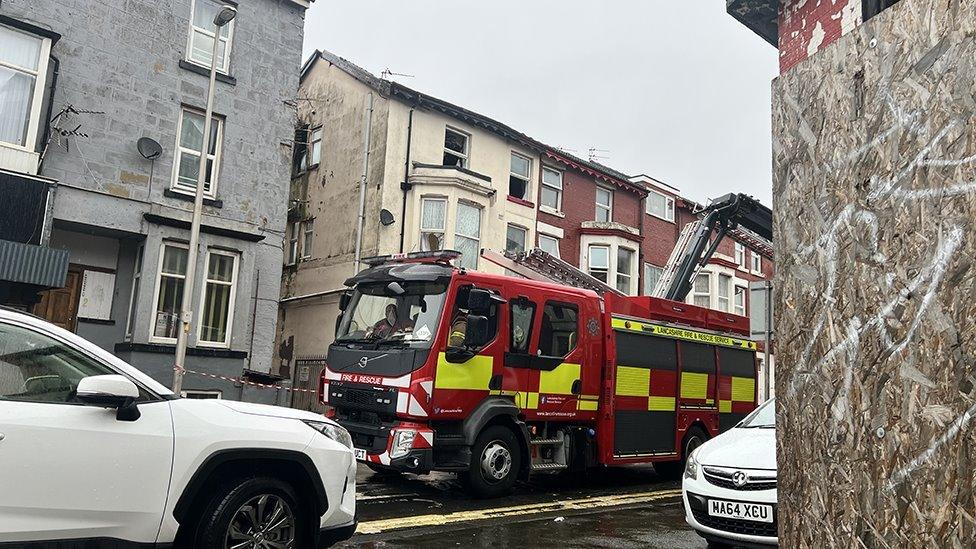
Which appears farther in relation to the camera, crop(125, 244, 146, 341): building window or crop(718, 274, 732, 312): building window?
crop(718, 274, 732, 312): building window

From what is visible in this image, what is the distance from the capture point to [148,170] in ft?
51.8

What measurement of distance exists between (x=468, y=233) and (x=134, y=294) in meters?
9.35

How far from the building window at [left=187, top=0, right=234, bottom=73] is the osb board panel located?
16797 mm

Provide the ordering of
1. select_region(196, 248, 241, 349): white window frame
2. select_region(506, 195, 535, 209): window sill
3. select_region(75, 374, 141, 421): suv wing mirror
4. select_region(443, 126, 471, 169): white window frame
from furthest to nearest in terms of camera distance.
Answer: select_region(506, 195, 535, 209): window sill, select_region(443, 126, 471, 169): white window frame, select_region(196, 248, 241, 349): white window frame, select_region(75, 374, 141, 421): suv wing mirror

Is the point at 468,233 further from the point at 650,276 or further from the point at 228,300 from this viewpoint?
the point at 650,276

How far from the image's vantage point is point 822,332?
2357 millimetres

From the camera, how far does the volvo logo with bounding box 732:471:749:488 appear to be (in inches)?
251

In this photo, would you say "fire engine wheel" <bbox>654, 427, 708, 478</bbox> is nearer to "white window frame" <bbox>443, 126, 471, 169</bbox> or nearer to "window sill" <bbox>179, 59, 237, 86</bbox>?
"white window frame" <bbox>443, 126, 471, 169</bbox>

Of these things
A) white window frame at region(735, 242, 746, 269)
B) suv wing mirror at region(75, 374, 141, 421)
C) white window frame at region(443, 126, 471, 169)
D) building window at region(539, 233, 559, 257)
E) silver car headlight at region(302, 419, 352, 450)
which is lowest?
silver car headlight at region(302, 419, 352, 450)

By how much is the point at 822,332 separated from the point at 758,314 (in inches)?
300

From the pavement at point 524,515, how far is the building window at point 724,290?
22.0 meters

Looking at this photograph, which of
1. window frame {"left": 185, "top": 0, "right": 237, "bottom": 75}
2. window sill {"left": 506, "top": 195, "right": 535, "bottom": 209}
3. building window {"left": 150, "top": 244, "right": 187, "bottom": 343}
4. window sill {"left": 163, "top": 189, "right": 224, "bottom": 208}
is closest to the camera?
building window {"left": 150, "top": 244, "right": 187, "bottom": 343}

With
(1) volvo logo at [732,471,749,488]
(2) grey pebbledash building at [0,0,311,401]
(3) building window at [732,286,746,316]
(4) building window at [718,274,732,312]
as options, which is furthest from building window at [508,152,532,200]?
(1) volvo logo at [732,471,749,488]

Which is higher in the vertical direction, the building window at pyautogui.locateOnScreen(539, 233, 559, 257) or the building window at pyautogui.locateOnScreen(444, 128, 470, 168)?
the building window at pyautogui.locateOnScreen(444, 128, 470, 168)
